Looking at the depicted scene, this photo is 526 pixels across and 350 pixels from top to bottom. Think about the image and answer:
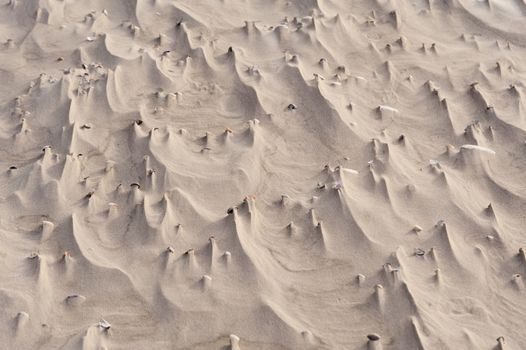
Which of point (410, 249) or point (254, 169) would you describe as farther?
point (254, 169)

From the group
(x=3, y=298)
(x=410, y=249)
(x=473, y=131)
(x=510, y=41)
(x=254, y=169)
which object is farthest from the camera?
(x=510, y=41)

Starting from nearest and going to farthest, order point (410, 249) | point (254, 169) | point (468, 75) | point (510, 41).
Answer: point (410, 249), point (254, 169), point (468, 75), point (510, 41)

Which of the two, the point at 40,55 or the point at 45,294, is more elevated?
the point at 45,294

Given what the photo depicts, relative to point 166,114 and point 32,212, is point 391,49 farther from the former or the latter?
point 32,212

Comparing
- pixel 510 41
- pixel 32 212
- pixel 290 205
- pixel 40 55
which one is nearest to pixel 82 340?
pixel 32 212

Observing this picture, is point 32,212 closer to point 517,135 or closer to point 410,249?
point 410,249

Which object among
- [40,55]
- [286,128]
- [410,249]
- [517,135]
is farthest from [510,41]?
[40,55]

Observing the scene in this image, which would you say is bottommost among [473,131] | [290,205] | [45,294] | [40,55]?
[40,55]
